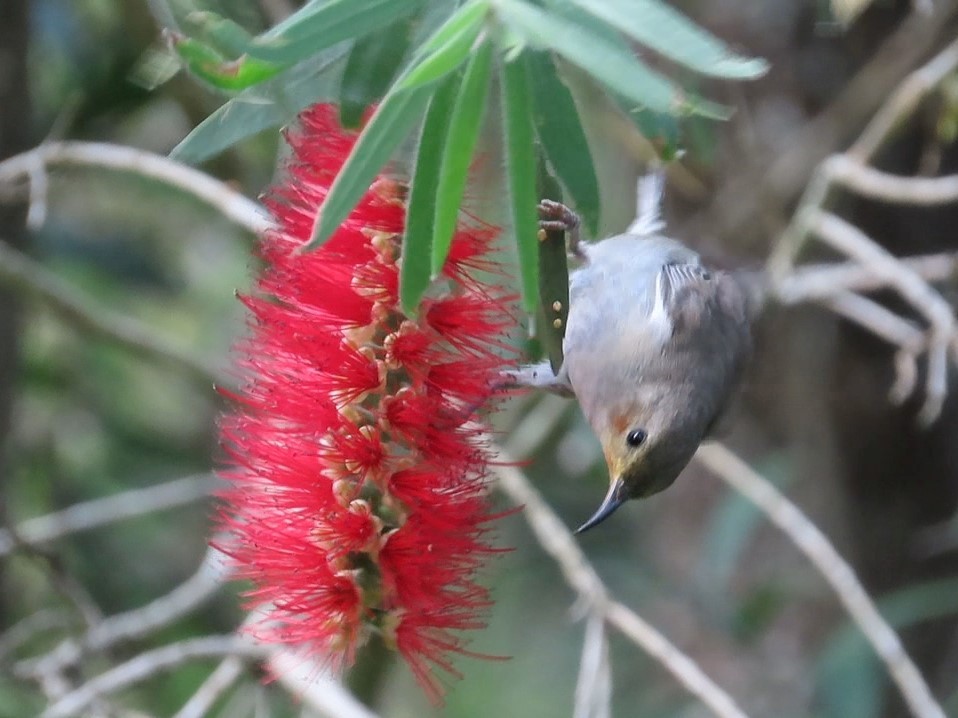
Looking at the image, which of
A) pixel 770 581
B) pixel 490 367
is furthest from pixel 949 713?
pixel 490 367

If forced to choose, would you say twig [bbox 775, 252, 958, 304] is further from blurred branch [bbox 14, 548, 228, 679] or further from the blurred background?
blurred branch [bbox 14, 548, 228, 679]

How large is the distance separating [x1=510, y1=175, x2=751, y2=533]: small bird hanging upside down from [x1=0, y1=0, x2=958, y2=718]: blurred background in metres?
0.43

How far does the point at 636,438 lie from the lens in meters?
1.59

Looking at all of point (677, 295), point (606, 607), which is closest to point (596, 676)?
point (606, 607)

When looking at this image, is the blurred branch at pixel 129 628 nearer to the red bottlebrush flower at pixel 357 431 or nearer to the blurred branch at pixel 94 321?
the blurred branch at pixel 94 321

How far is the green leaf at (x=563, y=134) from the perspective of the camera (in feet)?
2.73

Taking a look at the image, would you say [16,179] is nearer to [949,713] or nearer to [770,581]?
[770,581]

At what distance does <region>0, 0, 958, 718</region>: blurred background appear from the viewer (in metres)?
2.30

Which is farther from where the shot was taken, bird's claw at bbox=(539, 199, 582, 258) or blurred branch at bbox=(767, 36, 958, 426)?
blurred branch at bbox=(767, 36, 958, 426)

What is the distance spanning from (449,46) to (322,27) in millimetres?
113

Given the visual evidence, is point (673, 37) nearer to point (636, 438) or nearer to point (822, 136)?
point (636, 438)

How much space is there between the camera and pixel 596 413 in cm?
167

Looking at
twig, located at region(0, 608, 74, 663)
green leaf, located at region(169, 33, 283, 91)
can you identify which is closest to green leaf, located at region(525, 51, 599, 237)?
green leaf, located at region(169, 33, 283, 91)

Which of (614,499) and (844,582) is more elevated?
(614,499)
